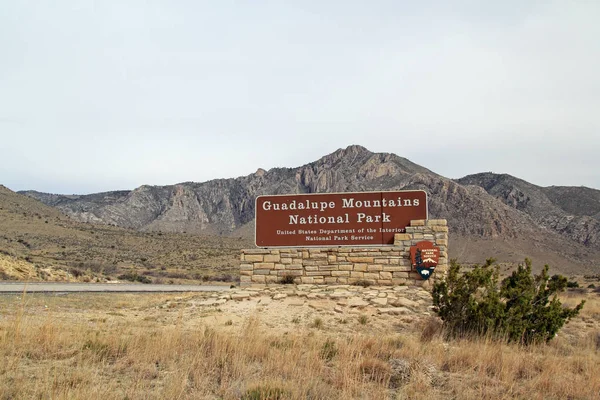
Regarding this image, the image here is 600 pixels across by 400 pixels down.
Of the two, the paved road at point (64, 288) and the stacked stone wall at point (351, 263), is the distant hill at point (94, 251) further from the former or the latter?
the stacked stone wall at point (351, 263)

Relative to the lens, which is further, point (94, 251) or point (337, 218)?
point (94, 251)

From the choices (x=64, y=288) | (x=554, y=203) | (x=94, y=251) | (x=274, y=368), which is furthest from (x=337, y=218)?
(x=554, y=203)

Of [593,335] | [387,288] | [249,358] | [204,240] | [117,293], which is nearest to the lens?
[249,358]

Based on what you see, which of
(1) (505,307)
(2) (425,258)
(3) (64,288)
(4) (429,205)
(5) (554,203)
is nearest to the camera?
(1) (505,307)

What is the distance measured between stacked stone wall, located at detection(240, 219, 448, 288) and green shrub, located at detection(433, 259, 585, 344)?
16.2 feet

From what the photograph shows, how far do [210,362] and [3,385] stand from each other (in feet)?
8.36

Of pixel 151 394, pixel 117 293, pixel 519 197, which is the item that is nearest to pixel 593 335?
pixel 151 394

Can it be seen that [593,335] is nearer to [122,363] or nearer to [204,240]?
[122,363]

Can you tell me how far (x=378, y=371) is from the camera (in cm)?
681

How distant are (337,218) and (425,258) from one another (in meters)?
3.42

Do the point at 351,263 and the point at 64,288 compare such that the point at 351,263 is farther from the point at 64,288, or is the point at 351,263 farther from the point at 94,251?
the point at 94,251

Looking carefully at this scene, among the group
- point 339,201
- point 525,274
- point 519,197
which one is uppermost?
point 519,197

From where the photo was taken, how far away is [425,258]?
16.3 metres

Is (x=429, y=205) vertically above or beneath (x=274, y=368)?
above
